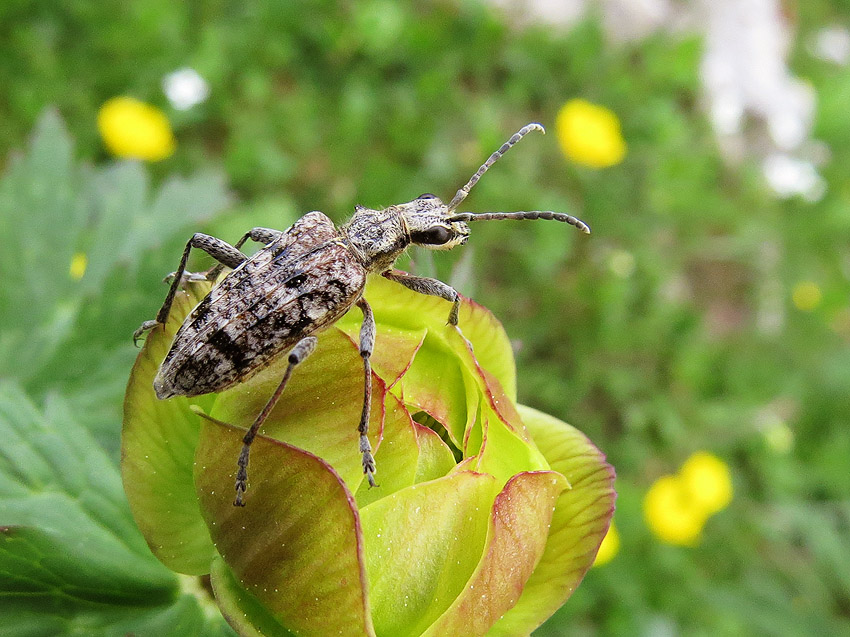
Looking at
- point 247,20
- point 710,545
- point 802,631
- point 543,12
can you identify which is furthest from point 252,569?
point 543,12

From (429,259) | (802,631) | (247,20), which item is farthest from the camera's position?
(247,20)

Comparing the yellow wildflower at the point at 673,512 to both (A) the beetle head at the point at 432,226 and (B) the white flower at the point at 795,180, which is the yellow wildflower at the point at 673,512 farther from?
(B) the white flower at the point at 795,180

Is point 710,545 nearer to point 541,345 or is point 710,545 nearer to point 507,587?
point 541,345

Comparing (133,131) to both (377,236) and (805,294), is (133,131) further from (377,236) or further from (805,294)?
(805,294)

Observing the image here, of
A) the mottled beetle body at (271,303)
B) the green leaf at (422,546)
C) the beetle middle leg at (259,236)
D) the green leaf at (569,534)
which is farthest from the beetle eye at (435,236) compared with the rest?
the green leaf at (422,546)

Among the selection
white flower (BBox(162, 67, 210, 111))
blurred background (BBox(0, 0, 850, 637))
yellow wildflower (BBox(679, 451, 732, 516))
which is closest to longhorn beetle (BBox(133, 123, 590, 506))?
blurred background (BBox(0, 0, 850, 637))

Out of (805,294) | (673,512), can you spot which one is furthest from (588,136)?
(673,512)

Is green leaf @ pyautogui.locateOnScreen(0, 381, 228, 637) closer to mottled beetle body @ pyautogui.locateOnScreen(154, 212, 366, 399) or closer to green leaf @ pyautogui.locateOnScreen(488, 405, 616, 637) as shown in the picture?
mottled beetle body @ pyautogui.locateOnScreen(154, 212, 366, 399)
